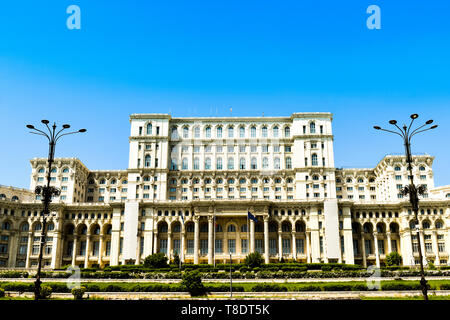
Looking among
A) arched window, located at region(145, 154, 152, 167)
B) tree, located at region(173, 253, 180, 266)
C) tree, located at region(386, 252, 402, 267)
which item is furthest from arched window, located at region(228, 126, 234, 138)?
tree, located at region(386, 252, 402, 267)

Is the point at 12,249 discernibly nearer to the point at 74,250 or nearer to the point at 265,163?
the point at 74,250

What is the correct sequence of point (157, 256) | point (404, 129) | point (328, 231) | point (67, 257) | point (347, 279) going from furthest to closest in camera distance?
point (67, 257), point (328, 231), point (157, 256), point (347, 279), point (404, 129)

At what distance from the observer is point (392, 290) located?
50.4 metres

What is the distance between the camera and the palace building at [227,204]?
10394 cm

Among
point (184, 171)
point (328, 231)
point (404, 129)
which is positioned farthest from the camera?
point (184, 171)

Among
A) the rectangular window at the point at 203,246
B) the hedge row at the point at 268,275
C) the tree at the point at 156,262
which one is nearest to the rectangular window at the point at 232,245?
the rectangular window at the point at 203,246

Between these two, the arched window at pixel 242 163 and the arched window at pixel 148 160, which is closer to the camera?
the arched window at pixel 148 160

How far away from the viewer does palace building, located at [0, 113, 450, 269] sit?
10394 centimetres

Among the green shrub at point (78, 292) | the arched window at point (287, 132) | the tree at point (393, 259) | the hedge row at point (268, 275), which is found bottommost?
the green shrub at point (78, 292)

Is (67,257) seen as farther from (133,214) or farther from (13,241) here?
(133,214)

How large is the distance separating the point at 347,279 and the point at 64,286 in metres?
42.4

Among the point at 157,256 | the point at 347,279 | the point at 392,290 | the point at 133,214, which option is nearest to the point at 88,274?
the point at 157,256

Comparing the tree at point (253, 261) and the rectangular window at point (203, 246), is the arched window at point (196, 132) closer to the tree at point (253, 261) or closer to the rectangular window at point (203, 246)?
the rectangular window at point (203, 246)

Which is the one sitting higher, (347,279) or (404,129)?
(404,129)
